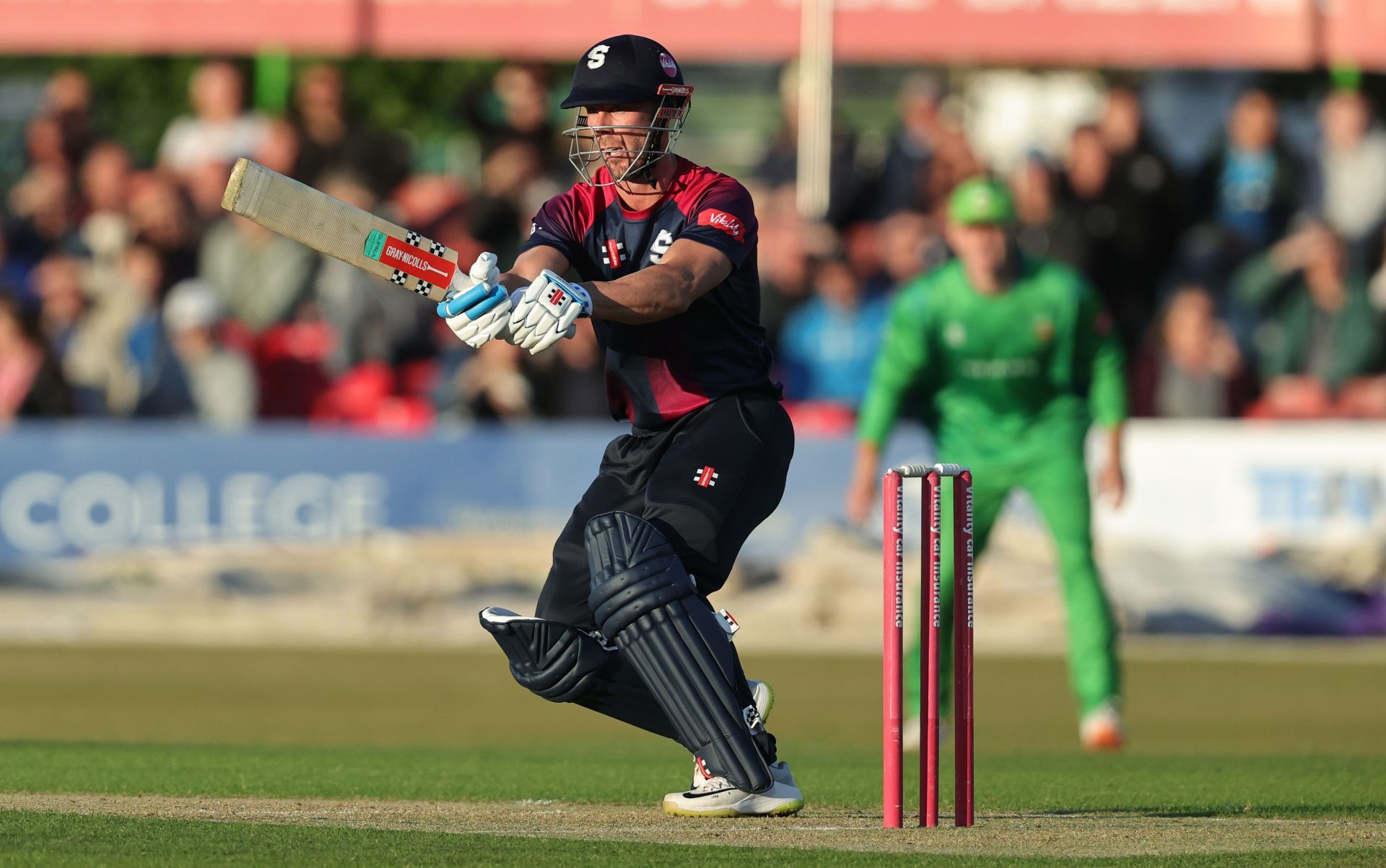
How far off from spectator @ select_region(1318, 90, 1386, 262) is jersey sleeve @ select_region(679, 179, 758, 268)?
10.7 metres

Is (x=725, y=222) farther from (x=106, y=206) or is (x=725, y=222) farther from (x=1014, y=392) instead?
(x=106, y=206)

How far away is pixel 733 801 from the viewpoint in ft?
17.9

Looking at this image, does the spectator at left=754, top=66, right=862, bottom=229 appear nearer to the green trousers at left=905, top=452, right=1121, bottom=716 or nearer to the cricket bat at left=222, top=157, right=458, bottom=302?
the green trousers at left=905, top=452, right=1121, bottom=716

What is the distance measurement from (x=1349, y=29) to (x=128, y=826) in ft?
39.4

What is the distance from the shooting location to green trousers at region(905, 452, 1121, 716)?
884 centimetres

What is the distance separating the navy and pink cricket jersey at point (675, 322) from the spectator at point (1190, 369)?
8.93 m

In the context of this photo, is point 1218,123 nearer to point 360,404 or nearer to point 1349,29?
point 1349,29

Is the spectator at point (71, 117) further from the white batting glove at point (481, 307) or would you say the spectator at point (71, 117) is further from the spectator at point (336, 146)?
the white batting glove at point (481, 307)

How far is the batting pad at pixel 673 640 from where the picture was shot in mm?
5309

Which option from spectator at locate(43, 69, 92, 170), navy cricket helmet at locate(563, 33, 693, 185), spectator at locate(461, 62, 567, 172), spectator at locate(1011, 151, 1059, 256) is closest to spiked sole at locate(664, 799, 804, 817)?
navy cricket helmet at locate(563, 33, 693, 185)

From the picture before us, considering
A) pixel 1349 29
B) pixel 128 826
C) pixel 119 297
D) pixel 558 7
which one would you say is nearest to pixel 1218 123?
pixel 1349 29

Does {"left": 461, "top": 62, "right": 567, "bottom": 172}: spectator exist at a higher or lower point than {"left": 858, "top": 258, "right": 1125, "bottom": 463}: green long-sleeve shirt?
higher

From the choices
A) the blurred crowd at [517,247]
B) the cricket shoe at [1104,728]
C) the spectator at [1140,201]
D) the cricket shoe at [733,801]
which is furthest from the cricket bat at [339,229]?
the spectator at [1140,201]

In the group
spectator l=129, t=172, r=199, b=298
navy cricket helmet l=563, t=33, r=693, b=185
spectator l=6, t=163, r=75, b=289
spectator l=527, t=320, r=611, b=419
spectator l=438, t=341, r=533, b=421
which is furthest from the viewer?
spectator l=6, t=163, r=75, b=289
